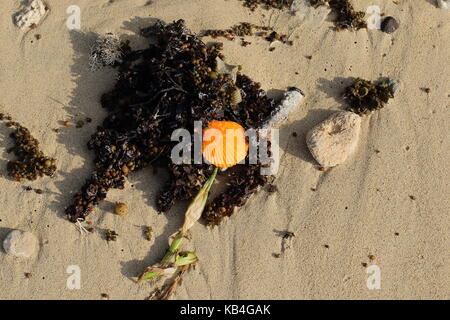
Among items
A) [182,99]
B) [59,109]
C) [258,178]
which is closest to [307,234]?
[258,178]

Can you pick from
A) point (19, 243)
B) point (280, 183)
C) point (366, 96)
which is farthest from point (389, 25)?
point (19, 243)

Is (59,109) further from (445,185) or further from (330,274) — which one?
(445,185)

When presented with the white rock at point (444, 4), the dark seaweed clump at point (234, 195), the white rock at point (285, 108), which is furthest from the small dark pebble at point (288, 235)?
the white rock at point (444, 4)

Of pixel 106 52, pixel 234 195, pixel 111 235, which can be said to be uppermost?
pixel 106 52

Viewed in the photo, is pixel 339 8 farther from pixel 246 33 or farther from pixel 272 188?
pixel 272 188

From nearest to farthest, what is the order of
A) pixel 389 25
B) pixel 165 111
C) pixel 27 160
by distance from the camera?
pixel 165 111 < pixel 27 160 < pixel 389 25

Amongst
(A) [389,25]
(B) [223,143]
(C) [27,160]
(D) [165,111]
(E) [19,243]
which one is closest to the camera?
(B) [223,143]
